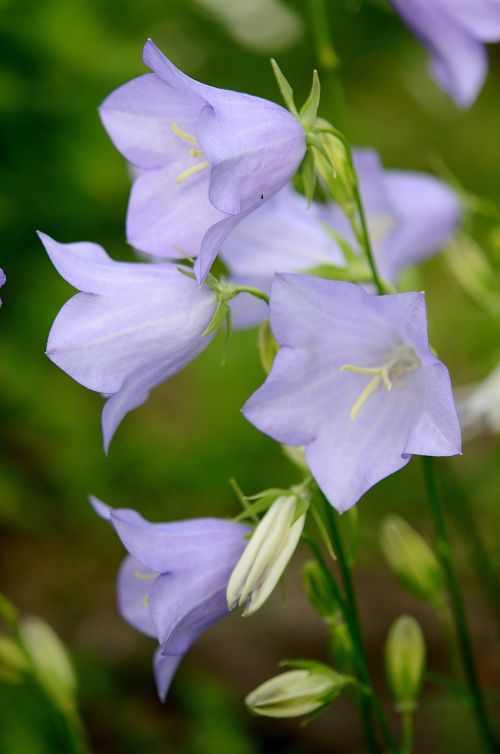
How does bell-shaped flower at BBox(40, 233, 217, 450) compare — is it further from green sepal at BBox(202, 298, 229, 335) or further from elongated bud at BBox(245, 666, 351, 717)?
elongated bud at BBox(245, 666, 351, 717)

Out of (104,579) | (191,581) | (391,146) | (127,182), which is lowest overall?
(391,146)

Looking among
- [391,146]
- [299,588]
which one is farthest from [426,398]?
[391,146]

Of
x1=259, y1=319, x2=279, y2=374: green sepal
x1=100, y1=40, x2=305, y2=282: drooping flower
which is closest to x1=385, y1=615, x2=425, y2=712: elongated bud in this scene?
x1=259, y1=319, x2=279, y2=374: green sepal

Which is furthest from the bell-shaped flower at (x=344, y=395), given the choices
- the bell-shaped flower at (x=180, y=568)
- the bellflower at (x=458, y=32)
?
the bellflower at (x=458, y=32)

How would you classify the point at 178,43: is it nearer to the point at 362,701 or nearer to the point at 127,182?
the point at 127,182

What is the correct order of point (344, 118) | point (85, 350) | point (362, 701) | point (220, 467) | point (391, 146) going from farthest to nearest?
1. point (391, 146)
2. point (220, 467)
3. point (344, 118)
4. point (362, 701)
5. point (85, 350)

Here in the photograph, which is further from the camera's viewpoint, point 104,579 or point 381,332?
point 104,579
